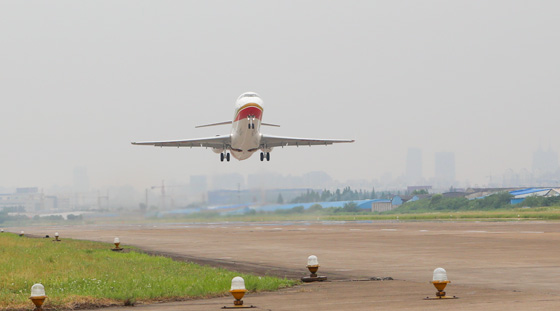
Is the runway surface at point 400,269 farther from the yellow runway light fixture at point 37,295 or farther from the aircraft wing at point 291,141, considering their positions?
the aircraft wing at point 291,141

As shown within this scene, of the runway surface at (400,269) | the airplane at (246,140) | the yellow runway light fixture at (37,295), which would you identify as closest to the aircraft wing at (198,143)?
the airplane at (246,140)

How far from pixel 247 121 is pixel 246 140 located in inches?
136

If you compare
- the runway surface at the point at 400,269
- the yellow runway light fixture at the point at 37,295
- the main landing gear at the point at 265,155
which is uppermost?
the main landing gear at the point at 265,155

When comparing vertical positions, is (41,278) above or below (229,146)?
below

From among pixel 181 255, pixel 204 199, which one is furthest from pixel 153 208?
pixel 181 255

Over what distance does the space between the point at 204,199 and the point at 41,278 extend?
78.8 meters

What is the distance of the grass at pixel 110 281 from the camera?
21.5 meters

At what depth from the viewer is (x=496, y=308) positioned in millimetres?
17062

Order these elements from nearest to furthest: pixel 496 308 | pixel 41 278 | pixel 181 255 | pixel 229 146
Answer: pixel 496 308, pixel 41 278, pixel 181 255, pixel 229 146

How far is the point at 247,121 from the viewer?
67.9 meters

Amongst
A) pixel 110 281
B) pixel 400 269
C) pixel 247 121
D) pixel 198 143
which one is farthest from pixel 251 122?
pixel 110 281

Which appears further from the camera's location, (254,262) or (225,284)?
(254,262)

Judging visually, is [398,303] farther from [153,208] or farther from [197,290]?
[153,208]

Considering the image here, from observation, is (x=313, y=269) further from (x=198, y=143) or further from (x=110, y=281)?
(x=198, y=143)
